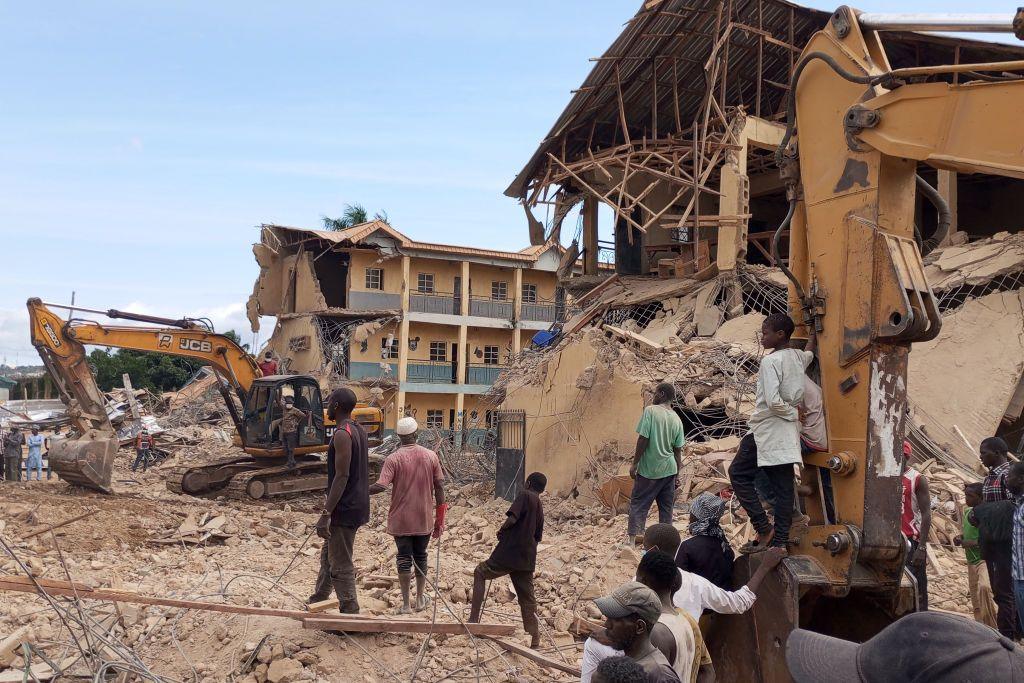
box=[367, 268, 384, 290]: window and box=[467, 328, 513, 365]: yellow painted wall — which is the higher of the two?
box=[367, 268, 384, 290]: window

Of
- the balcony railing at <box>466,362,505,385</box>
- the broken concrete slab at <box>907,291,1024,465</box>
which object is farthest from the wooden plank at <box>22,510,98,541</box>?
the balcony railing at <box>466,362,505,385</box>

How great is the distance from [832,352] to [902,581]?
124 centimetres

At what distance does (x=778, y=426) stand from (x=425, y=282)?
110 ft

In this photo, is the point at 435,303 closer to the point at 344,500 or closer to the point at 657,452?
the point at 657,452

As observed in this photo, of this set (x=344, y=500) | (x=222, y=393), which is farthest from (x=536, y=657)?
(x=222, y=393)

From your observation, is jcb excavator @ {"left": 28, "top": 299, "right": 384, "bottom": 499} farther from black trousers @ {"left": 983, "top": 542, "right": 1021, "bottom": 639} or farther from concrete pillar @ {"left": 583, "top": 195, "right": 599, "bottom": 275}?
black trousers @ {"left": 983, "top": 542, "right": 1021, "bottom": 639}

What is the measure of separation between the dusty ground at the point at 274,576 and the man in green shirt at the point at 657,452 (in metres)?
0.62

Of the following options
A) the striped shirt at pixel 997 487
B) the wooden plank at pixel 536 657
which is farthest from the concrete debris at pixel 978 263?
the wooden plank at pixel 536 657

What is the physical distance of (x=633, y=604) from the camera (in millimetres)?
3221

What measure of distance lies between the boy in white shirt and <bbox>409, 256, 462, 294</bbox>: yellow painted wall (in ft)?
107

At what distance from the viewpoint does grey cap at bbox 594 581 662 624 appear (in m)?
3.21

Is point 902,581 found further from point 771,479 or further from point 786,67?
→ point 786,67

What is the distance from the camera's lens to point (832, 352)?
4.86 meters

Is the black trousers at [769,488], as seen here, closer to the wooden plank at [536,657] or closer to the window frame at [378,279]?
the wooden plank at [536,657]
